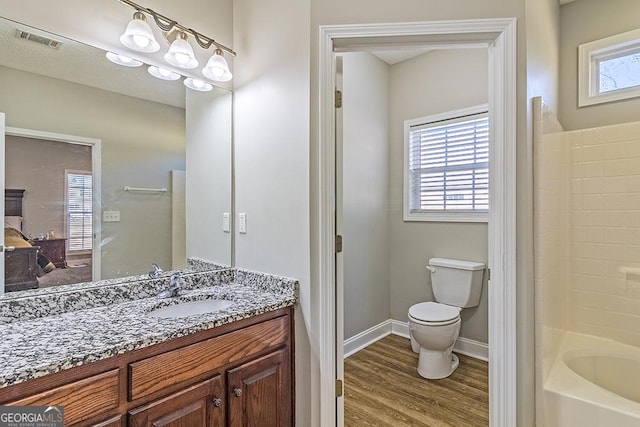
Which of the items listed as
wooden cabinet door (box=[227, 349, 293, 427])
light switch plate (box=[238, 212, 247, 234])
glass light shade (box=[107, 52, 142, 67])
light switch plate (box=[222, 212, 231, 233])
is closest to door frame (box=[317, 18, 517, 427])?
wooden cabinet door (box=[227, 349, 293, 427])

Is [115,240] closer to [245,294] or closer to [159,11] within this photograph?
[245,294]

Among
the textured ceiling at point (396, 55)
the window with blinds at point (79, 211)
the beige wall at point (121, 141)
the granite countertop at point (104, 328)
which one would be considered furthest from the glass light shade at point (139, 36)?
the textured ceiling at point (396, 55)

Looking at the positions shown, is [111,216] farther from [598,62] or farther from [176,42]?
[598,62]

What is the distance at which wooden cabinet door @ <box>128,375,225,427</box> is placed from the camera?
110 centimetres

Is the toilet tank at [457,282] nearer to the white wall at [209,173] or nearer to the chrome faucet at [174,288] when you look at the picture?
the white wall at [209,173]

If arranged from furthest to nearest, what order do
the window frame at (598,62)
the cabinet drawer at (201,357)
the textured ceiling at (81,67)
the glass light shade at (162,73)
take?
the window frame at (598,62) → the glass light shade at (162,73) → the textured ceiling at (81,67) → the cabinet drawer at (201,357)

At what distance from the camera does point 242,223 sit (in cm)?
190

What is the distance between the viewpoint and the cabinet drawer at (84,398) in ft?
2.95

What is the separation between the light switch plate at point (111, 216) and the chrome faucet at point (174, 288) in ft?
1.27

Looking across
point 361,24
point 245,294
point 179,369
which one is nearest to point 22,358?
point 179,369

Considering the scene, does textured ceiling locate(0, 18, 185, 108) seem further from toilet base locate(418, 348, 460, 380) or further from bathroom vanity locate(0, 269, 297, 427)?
toilet base locate(418, 348, 460, 380)

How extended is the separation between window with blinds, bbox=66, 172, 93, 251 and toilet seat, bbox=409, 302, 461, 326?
2.03 metres

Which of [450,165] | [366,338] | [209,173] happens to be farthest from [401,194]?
[209,173]

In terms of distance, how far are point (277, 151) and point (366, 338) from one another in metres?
1.96
